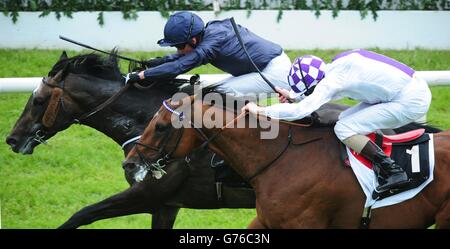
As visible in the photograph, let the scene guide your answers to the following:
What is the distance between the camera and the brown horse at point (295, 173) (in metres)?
6.23

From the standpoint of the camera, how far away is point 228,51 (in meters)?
7.25

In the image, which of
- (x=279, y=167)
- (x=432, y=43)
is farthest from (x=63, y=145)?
(x=432, y=43)

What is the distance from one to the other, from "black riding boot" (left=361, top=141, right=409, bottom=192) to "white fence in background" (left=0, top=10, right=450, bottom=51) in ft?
21.7

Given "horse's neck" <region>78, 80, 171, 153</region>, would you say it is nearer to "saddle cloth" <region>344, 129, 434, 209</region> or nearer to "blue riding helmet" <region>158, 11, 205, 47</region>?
"blue riding helmet" <region>158, 11, 205, 47</region>

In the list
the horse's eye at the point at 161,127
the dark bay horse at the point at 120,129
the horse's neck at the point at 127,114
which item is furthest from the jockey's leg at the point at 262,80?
the horse's eye at the point at 161,127

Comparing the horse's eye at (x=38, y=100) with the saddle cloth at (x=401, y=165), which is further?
the horse's eye at (x=38, y=100)

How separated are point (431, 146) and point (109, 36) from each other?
7.05m

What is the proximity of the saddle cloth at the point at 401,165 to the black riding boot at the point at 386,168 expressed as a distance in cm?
7

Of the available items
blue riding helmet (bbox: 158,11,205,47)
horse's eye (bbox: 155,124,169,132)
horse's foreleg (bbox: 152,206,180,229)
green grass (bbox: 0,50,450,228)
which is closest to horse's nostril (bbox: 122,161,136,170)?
horse's eye (bbox: 155,124,169,132)

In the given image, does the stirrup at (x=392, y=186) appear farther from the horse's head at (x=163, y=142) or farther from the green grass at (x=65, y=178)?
the green grass at (x=65, y=178)

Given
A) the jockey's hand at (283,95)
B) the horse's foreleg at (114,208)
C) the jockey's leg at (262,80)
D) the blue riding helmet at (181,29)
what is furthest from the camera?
the jockey's leg at (262,80)

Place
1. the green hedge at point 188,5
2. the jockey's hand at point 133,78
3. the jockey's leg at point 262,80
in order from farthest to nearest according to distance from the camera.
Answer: the green hedge at point 188,5, the jockey's leg at point 262,80, the jockey's hand at point 133,78

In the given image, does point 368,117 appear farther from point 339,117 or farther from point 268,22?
point 268,22

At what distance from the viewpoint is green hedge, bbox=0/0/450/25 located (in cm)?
1254
